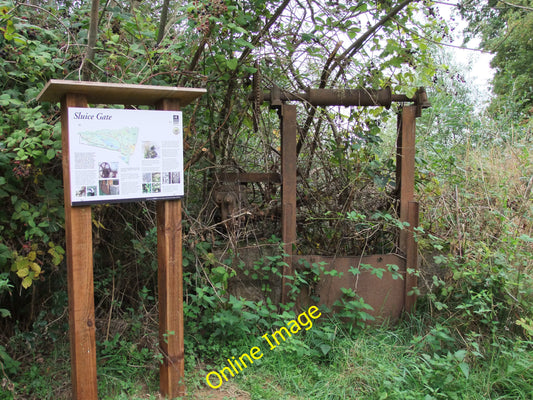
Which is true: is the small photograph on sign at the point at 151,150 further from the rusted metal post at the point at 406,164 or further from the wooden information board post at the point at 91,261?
the rusted metal post at the point at 406,164

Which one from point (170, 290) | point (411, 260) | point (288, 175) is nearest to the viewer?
point (170, 290)

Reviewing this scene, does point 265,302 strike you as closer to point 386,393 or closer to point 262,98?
point 386,393

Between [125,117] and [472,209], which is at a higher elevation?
[125,117]

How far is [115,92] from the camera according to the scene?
2516 millimetres

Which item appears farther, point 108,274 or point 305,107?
point 305,107

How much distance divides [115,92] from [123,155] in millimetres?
379

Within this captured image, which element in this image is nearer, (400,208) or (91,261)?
(91,261)

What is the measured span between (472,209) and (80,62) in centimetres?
373

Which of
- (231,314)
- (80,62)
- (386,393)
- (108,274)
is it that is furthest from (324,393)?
(80,62)

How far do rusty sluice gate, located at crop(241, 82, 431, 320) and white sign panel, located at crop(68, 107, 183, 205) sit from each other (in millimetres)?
1278

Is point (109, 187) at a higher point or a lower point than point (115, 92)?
lower

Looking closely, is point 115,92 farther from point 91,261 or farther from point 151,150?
point 91,261

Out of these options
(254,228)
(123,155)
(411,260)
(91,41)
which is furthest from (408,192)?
(91,41)

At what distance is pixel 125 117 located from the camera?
2.53 meters
